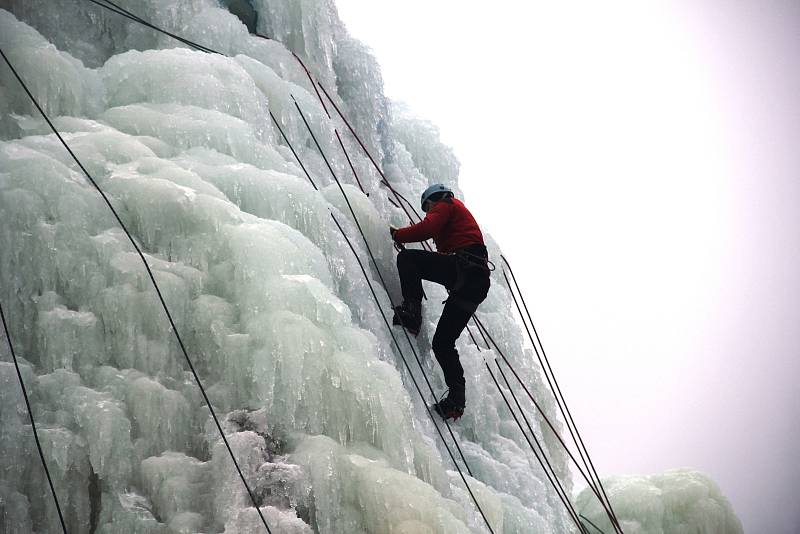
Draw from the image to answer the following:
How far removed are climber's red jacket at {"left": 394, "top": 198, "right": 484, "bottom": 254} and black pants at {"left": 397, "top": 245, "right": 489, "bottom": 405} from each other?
8 cm

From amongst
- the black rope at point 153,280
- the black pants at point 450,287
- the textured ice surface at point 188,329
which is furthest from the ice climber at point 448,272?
the black rope at point 153,280

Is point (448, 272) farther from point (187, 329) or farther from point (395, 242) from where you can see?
point (187, 329)

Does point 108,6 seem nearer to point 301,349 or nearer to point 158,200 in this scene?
point 158,200

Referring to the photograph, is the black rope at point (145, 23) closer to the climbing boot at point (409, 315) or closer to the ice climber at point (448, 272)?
the ice climber at point (448, 272)

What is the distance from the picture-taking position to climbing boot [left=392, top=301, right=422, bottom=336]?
619 centimetres

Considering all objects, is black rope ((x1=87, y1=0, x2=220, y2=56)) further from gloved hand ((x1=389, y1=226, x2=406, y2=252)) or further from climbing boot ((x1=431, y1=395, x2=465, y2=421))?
climbing boot ((x1=431, y1=395, x2=465, y2=421))

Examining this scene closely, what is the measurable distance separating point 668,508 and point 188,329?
6620 millimetres

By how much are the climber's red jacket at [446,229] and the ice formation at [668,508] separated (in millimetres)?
4670


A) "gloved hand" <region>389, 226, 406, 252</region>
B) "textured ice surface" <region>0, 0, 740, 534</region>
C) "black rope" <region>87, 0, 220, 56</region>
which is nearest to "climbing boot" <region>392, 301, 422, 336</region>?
"textured ice surface" <region>0, 0, 740, 534</region>

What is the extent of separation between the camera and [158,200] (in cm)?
514

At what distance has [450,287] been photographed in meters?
6.15

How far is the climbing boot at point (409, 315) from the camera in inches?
244

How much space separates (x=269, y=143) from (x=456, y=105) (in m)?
61.7

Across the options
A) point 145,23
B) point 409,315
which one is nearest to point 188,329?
point 409,315
